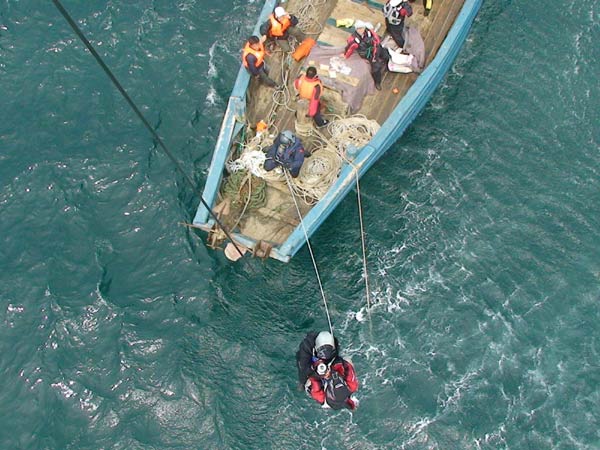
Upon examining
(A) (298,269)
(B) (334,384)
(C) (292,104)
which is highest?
(C) (292,104)

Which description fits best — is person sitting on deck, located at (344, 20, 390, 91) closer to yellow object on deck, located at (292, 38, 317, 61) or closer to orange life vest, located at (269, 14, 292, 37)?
yellow object on deck, located at (292, 38, 317, 61)

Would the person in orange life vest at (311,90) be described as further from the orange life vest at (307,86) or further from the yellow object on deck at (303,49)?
the yellow object on deck at (303,49)

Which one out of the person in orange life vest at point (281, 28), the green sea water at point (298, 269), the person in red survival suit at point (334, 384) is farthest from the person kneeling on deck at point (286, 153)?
the person in red survival suit at point (334, 384)

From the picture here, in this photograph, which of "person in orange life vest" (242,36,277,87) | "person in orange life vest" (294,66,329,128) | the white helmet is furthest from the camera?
"person in orange life vest" (242,36,277,87)

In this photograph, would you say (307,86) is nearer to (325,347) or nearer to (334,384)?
(325,347)

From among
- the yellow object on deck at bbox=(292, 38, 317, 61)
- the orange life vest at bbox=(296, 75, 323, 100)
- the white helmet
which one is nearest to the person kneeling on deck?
the orange life vest at bbox=(296, 75, 323, 100)

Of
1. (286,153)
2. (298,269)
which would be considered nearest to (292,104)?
(286,153)
